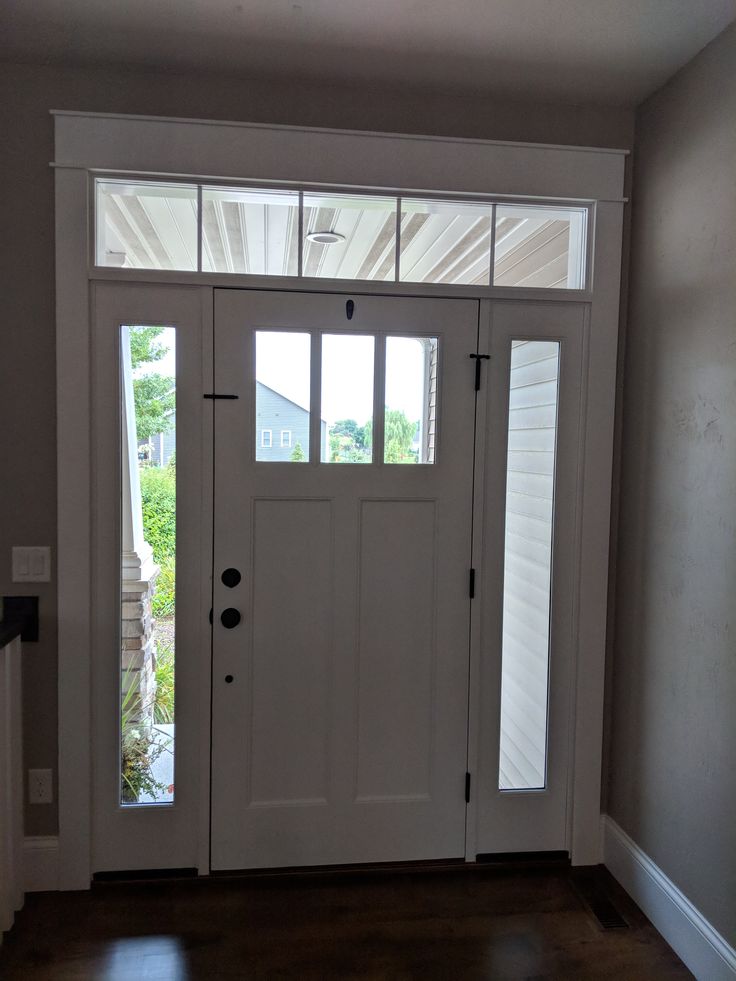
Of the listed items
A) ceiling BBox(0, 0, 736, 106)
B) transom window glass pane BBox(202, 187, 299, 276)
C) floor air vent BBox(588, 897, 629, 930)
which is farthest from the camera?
transom window glass pane BBox(202, 187, 299, 276)

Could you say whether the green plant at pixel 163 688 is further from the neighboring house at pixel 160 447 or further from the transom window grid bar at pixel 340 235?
the transom window grid bar at pixel 340 235

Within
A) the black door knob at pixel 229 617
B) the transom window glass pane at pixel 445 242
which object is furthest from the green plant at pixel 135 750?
the transom window glass pane at pixel 445 242

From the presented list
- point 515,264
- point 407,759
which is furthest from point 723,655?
point 515,264

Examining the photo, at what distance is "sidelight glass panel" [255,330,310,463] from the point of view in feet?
7.56

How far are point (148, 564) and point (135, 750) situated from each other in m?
0.66

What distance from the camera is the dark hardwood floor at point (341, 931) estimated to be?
194cm

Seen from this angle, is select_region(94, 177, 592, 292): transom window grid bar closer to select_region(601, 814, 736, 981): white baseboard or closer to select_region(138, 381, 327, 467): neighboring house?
select_region(138, 381, 327, 467): neighboring house

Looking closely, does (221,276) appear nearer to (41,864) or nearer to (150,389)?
(150,389)

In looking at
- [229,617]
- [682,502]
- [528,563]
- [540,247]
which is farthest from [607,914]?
[540,247]

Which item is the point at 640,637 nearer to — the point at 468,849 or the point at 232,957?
the point at 468,849

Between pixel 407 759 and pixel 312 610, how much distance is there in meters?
0.65

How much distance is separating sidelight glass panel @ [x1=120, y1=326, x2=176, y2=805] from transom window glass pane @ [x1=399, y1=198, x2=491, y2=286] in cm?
88

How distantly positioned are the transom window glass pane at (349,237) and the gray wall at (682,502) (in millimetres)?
903

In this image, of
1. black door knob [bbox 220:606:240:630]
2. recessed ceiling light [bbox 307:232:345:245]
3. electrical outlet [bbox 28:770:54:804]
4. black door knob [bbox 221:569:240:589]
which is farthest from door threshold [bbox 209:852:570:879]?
recessed ceiling light [bbox 307:232:345:245]
